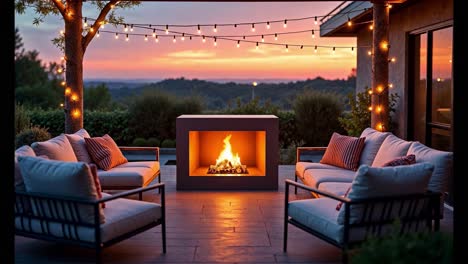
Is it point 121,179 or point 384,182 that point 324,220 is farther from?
point 121,179

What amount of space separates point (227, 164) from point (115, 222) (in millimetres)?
4148

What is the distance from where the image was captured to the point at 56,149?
6316 mm

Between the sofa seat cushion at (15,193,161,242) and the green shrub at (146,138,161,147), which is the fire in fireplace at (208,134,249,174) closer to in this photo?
the sofa seat cushion at (15,193,161,242)

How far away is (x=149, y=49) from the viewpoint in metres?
15.4

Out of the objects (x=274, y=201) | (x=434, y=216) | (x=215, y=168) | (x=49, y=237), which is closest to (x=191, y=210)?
(x=274, y=201)

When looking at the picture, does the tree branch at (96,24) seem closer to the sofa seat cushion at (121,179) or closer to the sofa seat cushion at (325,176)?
the sofa seat cushion at (121,179)

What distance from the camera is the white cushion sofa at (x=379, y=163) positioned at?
17.1ft

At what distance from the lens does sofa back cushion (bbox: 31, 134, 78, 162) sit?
20.0 feet

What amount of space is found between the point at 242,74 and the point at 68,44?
9.11 meters

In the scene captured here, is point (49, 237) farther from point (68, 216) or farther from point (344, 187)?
point (344, 187)

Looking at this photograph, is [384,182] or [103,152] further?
[103,152]

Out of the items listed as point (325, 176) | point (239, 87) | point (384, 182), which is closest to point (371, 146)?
point (325, 176)

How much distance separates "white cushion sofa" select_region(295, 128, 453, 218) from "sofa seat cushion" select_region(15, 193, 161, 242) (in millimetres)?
1866

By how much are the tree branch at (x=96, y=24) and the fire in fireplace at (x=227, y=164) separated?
241 cm
